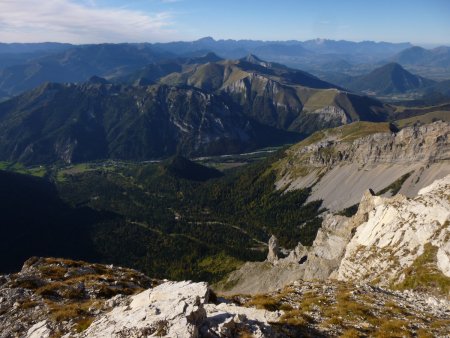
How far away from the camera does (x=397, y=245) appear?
3396 inches

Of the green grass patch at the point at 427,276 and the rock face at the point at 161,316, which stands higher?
the rock face at the point at 161,316

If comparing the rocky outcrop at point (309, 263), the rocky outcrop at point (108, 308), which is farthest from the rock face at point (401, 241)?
the rocky outcrop at point (108, 308)

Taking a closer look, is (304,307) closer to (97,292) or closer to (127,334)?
(127,334)

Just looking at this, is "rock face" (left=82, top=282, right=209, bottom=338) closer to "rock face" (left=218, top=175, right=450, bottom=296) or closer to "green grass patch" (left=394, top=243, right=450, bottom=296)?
"green grass patch" (left=394, top=243, right=450, bottom=296)

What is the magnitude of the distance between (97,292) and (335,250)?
98073mm

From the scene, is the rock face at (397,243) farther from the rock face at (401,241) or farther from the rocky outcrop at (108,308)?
the rocky outcrop at (108,308)

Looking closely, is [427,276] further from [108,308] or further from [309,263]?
[309,263]

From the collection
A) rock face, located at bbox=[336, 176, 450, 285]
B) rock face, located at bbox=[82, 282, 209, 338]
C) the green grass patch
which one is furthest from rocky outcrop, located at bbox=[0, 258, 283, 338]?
rock face, located at bbox=[336, 176, 450, 285]

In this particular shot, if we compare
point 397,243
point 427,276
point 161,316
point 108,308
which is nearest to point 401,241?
point 397,243

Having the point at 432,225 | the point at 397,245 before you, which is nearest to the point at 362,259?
the point at 397,245

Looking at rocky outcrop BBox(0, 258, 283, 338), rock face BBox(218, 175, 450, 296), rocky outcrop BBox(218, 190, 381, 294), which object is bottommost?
rocky outcrop BBox(218, 190, 381, 294)

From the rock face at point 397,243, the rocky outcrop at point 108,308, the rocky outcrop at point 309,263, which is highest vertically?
the rocky outcrop at point 108,308

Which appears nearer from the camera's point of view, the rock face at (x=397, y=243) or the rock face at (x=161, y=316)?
the rock face at (x=161, y=316)

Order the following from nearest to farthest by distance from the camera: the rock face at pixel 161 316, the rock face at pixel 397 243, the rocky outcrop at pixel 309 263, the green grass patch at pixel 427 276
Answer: the rock face at pixel 161 316
the green grass patch at pixel 427 276
the rock face at pixel 397 243
the rocky outcrop at pixel 309 263
